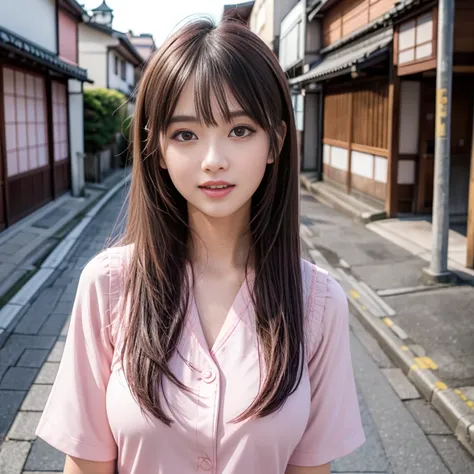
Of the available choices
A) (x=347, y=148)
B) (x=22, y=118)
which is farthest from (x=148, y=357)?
(x=347, y=148)

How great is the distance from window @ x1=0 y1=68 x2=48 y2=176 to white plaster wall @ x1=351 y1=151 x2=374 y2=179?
747 cm

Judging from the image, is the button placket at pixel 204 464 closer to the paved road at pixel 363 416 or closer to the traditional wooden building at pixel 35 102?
the paved road at pixel 363 416

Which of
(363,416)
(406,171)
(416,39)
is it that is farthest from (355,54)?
(363,416)

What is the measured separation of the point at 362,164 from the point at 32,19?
8.04 m

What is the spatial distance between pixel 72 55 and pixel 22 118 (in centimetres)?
631

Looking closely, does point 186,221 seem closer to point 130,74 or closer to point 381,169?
point 381,169

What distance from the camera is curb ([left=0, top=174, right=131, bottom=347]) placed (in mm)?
6395

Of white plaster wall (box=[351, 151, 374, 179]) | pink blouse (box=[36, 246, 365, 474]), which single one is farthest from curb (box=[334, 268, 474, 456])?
white plaster wall (box=[351, 151, 374, 179])

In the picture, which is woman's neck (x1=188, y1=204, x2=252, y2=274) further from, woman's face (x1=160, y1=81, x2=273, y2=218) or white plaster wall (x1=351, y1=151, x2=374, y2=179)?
white plaster wall (x1=351, y1=151, x2=374, y2=179)

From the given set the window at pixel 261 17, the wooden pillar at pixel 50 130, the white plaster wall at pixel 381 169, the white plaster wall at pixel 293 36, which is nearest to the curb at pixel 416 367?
the white plaster wall at pixel 381 169

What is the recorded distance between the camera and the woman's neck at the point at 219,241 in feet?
5.77

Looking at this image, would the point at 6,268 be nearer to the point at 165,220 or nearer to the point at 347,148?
the point at 165,220

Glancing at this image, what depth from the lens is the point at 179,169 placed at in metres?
1.57

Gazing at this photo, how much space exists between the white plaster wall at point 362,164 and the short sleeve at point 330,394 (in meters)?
12.1
